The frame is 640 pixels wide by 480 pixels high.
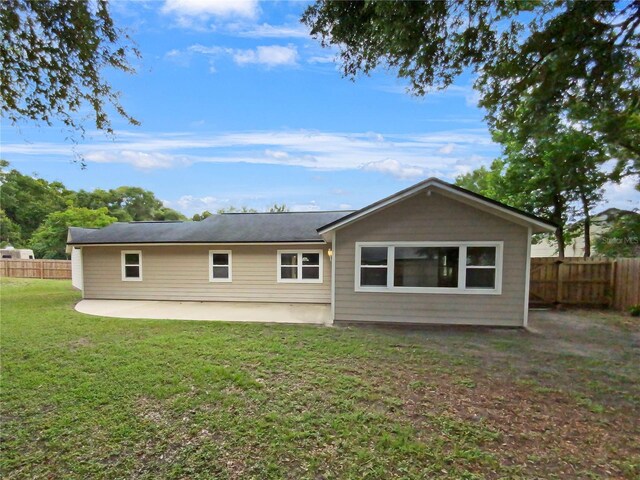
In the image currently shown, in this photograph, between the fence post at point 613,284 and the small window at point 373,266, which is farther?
the fence post at point 613,284

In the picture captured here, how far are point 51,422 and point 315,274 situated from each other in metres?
7.93

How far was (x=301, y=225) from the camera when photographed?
11516 mm

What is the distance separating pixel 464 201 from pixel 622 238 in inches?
413

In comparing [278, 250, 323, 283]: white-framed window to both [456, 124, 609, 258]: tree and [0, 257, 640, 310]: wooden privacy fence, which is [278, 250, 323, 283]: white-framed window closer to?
[0, 257, 640, 310]: wooden privacy fence

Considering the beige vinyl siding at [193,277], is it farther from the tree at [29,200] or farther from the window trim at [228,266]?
the tree at [29,200]

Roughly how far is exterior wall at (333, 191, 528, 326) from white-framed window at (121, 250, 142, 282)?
7825 millimetres

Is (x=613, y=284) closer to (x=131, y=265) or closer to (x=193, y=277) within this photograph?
(x=193, y=277)

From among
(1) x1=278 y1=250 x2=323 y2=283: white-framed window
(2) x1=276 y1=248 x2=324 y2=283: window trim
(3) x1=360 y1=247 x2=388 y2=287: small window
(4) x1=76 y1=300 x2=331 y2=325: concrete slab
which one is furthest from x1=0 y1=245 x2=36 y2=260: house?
(3) x1=360 y1=247 x2=388 y2=287: small window

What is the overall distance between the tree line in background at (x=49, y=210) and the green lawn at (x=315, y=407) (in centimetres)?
2392

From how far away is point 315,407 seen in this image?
3623 mm

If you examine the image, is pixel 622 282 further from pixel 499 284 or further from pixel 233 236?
pixel 233 236

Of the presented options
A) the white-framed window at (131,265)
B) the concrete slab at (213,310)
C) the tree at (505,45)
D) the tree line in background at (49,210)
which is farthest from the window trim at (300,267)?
the tree line in background at (49,210)

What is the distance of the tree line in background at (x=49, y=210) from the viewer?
86.1 feet

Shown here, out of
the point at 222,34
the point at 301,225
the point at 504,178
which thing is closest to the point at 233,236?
the point at 301,225
